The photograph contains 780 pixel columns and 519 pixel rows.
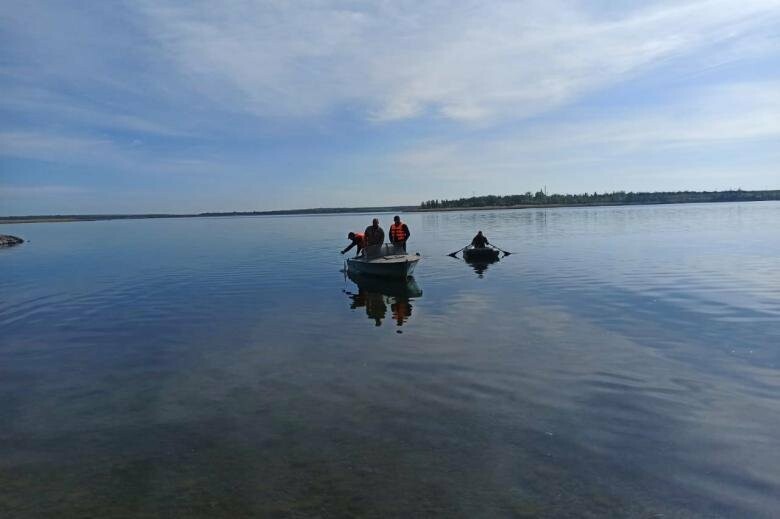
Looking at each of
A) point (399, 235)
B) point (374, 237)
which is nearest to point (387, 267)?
point (374, 237)

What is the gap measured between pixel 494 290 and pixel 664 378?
36.7ft

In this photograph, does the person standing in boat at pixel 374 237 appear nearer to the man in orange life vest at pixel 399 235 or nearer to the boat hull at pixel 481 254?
the man in orange life vest at pixel 399 235

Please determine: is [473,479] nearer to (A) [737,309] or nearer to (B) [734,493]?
(B) [734,493]

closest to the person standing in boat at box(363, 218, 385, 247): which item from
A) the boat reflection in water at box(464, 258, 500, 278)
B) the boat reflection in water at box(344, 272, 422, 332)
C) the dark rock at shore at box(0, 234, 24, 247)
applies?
the boat reflection in water at box(344, 272, 422, 332)

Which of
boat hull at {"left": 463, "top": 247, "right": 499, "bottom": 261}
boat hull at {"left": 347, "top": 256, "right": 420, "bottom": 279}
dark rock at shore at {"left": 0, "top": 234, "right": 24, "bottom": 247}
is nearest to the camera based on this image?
boat hull at {"left": 347, "top": 256, "right": 420, "bottom": 279}

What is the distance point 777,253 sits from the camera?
2947cm

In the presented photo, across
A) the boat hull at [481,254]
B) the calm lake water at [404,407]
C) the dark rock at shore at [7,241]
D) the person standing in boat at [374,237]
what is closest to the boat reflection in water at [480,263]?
the boat hull at [481,254]

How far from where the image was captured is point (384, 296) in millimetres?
21203

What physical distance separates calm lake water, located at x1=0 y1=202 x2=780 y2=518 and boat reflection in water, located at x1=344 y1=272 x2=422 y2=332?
233 millimetres

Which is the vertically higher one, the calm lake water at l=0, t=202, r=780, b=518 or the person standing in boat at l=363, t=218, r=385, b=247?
the person standing in boat at l=363, t=218, r=385, b=247

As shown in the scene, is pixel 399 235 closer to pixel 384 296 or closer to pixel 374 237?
pixel 374 237

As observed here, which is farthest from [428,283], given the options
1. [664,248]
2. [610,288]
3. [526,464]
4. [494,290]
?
[664,248]

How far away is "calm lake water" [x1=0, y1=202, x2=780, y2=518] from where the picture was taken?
6.16m

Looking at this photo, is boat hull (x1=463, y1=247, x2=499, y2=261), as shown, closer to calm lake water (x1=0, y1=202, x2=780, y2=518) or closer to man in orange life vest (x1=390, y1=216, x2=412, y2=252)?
man in orange life vest (x1=390, y1=216, x2=412, y2=252)
